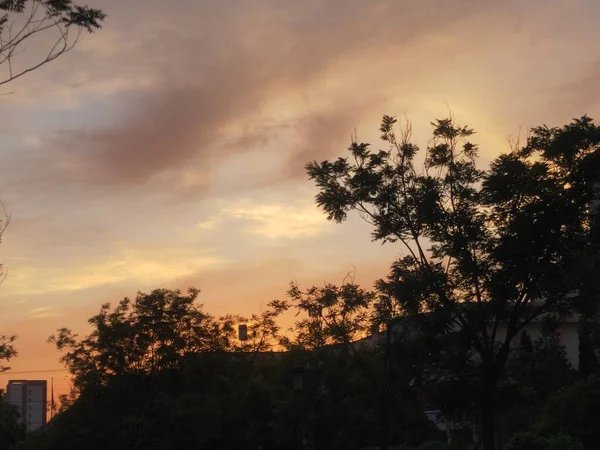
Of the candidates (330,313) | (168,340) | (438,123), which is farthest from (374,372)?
(168,340)

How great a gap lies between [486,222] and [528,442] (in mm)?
6995

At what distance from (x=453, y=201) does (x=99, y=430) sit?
24.7 metres

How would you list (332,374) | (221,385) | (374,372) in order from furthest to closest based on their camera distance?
(221,385) < (332,374) < (374,372)

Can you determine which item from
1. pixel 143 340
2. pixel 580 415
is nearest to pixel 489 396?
pixel 580 415

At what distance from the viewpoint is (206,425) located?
128ft

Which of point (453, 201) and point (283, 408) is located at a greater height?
point (453, 201)

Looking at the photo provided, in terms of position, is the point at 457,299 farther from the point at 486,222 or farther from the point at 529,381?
the point at 529,381

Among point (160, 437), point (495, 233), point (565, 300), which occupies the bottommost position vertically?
point (160, 437)

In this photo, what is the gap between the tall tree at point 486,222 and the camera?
2489 cm

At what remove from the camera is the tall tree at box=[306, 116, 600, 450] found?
980 inches

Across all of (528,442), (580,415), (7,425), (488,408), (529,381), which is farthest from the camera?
(7,425)

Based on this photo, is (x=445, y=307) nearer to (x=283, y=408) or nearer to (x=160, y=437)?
(x=283, y=408)

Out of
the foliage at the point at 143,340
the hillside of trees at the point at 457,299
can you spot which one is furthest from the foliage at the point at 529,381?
the foliage at the point at 143,340

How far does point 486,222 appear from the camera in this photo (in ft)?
85.5
